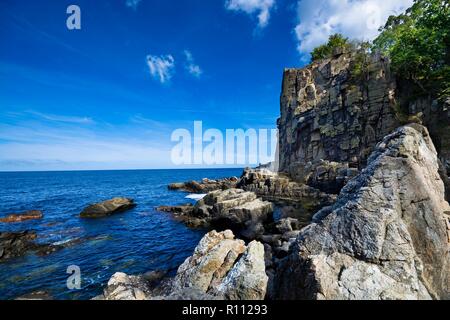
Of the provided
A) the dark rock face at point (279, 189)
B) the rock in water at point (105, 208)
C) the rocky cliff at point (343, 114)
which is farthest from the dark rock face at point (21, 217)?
the rocky cliff at point (343, 114)

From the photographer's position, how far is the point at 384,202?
7.59 meters

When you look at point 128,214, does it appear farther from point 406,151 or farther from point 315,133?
point 315,133

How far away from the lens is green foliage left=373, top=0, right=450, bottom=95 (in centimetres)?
2852

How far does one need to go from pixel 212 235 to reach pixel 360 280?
8.95 metres

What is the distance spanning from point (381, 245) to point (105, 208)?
3939cm

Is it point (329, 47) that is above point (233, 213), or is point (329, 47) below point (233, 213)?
above

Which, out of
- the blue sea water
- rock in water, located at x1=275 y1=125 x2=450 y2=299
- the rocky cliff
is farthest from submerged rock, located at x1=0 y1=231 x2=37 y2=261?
the rocky cliff

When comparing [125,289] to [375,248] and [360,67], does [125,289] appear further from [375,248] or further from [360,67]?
[360,67]

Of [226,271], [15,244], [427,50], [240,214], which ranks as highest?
[427,50]

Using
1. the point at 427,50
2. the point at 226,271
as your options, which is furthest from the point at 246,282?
the point at 427,50

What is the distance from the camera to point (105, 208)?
36844mm

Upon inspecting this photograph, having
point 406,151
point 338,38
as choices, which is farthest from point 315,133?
point 406,151
